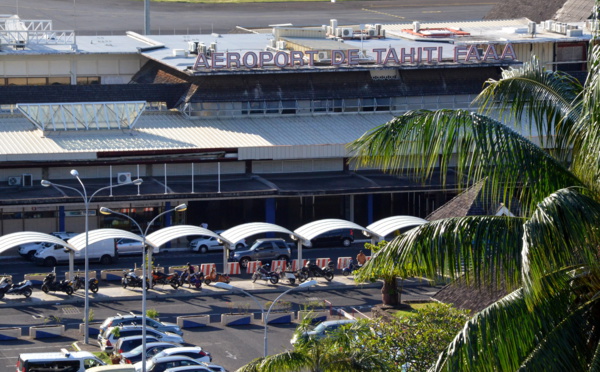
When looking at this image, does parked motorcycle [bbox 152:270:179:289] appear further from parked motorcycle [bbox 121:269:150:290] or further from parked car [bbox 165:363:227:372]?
parked car [bbox 165:363:227:372]

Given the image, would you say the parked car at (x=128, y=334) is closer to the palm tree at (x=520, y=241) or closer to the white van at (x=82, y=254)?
the white van at (x=82, y=254)

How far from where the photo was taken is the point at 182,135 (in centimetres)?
7962

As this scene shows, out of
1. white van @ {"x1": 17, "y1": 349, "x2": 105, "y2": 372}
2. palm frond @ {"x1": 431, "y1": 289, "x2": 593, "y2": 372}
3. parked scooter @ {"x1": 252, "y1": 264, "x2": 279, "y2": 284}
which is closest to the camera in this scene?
palm frond @ {"x1": 431, "y1": 289, "x2": 593, "y2": 372}

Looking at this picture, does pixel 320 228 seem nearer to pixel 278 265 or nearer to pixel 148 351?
pixel 278 265

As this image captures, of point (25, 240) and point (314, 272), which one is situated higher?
point (25, 240)

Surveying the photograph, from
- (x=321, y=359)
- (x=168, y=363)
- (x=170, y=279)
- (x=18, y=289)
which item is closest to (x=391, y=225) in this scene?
(x=170, y=279)

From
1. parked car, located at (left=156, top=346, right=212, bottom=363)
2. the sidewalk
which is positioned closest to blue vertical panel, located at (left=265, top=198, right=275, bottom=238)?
the sidewalk

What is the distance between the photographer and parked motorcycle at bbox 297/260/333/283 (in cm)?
6619

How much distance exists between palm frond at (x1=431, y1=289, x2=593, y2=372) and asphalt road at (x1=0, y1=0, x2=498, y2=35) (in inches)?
4240

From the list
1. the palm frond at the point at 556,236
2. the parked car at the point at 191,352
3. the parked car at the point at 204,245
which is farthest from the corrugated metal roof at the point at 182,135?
the palm frond at the point at 556,236

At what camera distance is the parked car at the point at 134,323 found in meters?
54.2

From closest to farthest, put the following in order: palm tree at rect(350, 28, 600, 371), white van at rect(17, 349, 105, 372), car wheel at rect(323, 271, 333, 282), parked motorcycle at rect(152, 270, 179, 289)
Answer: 1. palm tree at rect(350, 28, 600, 371)
2. white van at rect(17, 349, 105, 372)
3. parked motorcycle at rect(152, 270, 179, 289)
4. car wheel at rect(323, 271, 333, 282)

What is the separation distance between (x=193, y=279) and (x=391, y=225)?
508 inches

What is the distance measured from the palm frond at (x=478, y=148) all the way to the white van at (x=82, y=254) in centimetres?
4989
